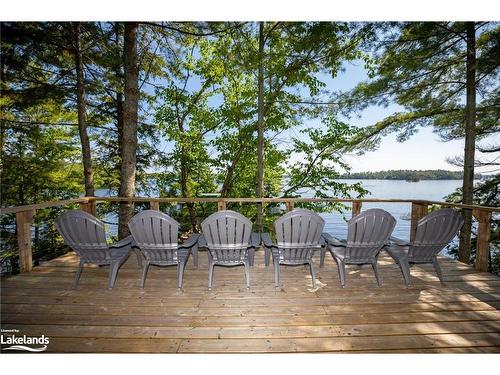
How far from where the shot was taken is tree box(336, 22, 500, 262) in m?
4.48

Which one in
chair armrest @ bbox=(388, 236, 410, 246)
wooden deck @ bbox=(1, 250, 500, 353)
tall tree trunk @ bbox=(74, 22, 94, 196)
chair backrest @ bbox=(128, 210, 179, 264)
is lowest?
wooden deck @ bbox=(1, 250, 500, 353)

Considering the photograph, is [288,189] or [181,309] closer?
[181,309]

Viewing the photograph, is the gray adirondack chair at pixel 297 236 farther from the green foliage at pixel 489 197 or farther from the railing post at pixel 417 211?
the green foliage at pixel 489 197

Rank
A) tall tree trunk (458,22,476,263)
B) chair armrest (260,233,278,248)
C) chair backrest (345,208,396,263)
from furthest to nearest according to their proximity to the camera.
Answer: tall tree trunk (458,22,476,263) < chair armrest (260,233,278,248) < chair backrest (345,208,396,263)

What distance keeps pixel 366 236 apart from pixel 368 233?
0.13 feet

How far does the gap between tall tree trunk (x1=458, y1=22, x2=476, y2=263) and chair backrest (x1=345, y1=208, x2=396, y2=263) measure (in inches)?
138

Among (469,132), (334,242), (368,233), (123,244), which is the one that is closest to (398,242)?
(368,233)

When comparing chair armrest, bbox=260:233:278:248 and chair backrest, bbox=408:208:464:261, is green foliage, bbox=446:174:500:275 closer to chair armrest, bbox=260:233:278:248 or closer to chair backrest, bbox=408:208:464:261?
chair backrest, bbox=408:208:464:261

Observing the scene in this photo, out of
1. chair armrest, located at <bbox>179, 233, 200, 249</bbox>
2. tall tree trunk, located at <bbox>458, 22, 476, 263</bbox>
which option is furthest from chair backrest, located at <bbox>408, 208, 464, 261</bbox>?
tall tree trunk, located at <bbox>458, 22, 476, 263</bbox>

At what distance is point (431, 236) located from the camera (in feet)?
8.67
